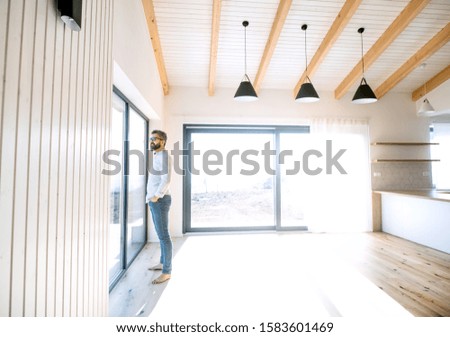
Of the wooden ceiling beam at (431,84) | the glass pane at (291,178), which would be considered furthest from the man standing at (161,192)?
the wooden ceiling beam at (431,84)

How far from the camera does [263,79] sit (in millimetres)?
4117

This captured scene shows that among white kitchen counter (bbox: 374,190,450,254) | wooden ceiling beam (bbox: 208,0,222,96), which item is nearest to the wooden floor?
white kitchen counter (bbox: 374,190,450,254)

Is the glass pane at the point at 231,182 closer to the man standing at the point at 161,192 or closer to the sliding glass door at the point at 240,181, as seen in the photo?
the sliding glass door at the point at 240,181

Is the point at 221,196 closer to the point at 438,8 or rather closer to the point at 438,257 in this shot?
the point at 438,257

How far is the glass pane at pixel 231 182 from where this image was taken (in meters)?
4.44

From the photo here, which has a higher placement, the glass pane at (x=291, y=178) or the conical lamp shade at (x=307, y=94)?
the conical lamp shade at (x=307, y=94)

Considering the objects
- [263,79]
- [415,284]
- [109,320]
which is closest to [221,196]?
[263,79]

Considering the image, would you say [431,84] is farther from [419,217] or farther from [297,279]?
[297,279]

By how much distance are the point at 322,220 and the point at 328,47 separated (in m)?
2.83

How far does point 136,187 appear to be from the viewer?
126 inches

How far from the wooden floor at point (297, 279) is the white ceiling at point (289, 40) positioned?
2.81 meters

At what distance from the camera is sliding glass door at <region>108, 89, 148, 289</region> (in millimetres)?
2391

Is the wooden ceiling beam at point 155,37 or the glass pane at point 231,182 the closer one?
the wooden ceiling beam at point 155,37
